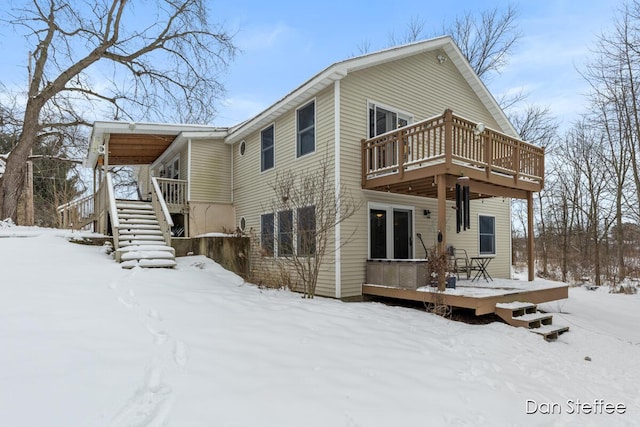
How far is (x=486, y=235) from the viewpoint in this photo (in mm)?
12039

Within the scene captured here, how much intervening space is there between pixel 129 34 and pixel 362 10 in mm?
10289

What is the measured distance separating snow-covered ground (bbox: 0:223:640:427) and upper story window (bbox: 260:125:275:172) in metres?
4.76

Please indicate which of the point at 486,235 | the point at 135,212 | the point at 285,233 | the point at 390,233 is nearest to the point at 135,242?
the point at 135,212

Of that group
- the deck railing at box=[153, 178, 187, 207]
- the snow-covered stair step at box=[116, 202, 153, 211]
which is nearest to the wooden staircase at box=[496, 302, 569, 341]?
the deck railing at box=[153, 178, 187, 207]

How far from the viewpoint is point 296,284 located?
889 cm

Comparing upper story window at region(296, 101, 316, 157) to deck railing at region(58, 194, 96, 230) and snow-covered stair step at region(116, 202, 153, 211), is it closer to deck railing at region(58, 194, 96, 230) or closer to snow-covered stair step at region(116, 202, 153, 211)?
snow-covered stair step at region(116, 202, 153, 211)

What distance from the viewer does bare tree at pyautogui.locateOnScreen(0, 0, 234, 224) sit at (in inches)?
546

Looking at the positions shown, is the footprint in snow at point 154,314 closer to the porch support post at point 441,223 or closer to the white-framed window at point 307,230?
the white-framed window at point 307,230

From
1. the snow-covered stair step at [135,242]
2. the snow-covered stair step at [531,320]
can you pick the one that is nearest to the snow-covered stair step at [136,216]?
→ the snow-covered stair step at [135,242]

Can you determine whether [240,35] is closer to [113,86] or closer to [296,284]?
[113,86]

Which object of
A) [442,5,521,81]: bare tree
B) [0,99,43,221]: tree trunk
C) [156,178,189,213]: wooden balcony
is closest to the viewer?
[156,178,189,213]: wooden balcony

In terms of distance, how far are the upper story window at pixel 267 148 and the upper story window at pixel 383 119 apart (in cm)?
301

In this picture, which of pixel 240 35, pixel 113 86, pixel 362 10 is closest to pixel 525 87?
pixel 362 10

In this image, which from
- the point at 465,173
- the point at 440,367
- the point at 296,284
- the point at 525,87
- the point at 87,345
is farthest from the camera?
the point at 525,87
